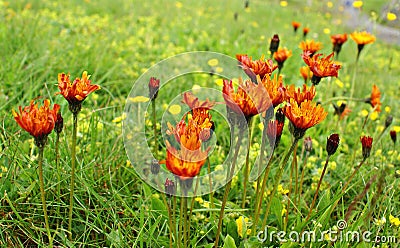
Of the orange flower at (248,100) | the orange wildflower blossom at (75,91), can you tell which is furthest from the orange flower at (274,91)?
the orange wildflower blossom at (75,91)

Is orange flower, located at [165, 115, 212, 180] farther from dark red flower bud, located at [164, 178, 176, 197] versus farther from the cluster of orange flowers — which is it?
the cluster of orange flowers

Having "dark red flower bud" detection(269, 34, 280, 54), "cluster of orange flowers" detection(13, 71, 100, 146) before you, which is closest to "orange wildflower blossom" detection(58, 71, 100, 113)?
"cluster of orange flowers" detection(13, 71, 100, 146)

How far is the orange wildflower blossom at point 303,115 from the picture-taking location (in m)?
1.18

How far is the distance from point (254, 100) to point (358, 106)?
2094mm

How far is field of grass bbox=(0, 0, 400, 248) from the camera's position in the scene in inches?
58.5

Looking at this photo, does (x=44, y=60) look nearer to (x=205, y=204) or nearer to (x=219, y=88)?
(x=219, y=88)

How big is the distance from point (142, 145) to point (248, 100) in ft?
3.24

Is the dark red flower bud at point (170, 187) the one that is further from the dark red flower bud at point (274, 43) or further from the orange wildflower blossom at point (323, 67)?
the dark red flower bud at point (274, 43)

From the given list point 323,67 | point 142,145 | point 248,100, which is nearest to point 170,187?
point 248,100

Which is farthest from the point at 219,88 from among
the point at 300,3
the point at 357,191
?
the point at 300,3

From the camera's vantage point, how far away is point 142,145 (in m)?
2.01

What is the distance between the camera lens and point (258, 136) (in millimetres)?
2352

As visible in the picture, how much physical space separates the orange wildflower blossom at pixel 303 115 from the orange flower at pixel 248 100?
0.26 feet

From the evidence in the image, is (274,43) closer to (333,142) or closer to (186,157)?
(333,142)
